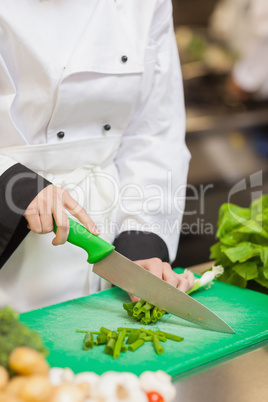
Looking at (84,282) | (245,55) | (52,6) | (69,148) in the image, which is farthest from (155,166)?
(245,55)

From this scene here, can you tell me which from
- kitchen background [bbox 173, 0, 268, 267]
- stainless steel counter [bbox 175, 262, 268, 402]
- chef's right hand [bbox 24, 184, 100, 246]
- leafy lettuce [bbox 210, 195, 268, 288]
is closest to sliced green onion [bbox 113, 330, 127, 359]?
stainless steel counter [bbox 175, 262, 268, 402]

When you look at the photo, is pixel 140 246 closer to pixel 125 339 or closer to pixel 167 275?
pixel 167 275

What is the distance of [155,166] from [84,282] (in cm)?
35

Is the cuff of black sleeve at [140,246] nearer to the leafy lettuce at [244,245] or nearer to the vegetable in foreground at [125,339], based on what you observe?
the leafy lettuce at [244,245]

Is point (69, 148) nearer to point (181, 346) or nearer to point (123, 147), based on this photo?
point (123, 147)

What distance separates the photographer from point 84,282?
127cm

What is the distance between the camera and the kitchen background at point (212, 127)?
3.30 metres

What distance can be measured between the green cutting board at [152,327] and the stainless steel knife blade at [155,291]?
0.06 ft

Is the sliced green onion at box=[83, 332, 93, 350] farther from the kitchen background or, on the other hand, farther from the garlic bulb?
the kitchen background

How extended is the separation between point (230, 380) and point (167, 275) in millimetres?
332

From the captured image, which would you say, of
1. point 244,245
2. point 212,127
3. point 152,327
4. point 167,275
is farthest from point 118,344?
point 212,127

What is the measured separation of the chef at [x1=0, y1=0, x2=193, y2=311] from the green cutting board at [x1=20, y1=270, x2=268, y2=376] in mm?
100

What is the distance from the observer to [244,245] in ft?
4.03

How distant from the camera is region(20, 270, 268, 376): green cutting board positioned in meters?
0.88
